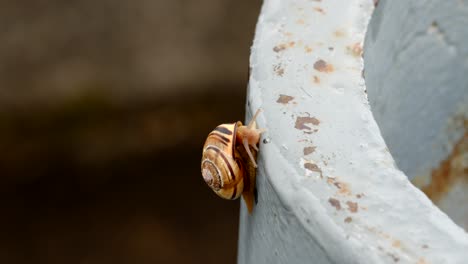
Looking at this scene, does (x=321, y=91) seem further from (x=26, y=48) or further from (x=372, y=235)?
(x=26, y=48)

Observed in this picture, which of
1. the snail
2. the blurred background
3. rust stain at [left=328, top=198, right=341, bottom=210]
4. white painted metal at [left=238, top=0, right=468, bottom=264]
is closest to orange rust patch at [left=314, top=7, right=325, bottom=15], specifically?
white painted metal at [left=238, top=0, right=468, bottom=264]

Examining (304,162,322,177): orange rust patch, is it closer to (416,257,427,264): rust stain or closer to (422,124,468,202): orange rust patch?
(416,257,427,264): rust stain

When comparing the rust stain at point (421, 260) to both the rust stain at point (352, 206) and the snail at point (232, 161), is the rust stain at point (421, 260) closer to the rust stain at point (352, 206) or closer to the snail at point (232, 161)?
the rust stain at point (352, 206)

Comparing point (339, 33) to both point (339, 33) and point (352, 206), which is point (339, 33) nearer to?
point (339, 33)

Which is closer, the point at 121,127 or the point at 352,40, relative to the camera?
the point at 352,40

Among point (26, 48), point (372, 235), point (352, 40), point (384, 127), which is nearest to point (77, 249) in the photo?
point (26, 48)

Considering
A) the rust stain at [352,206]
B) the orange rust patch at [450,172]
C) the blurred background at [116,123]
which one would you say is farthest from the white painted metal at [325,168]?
the blurred background at [116,123]
